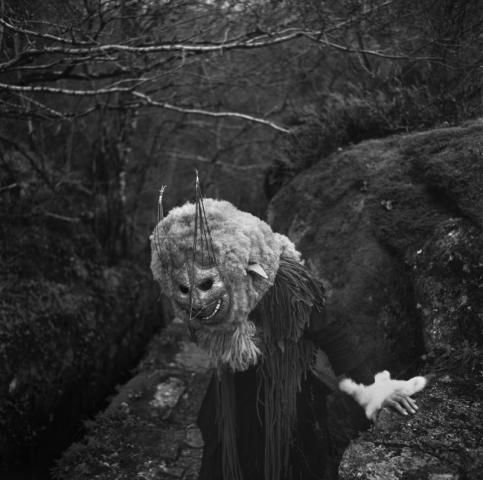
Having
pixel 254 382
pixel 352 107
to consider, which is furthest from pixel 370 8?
pixel 254 382

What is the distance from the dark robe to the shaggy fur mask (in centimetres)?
20

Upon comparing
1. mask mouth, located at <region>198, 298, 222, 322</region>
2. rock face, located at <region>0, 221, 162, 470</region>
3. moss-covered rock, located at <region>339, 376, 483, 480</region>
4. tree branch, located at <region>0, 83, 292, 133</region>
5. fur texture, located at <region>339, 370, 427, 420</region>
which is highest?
tree branch, located at <region>0, 83, 292, 133</region>

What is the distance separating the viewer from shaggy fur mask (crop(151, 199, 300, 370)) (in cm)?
180

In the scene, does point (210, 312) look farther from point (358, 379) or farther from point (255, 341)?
point (358, 379)

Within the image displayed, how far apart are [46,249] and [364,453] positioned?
3.28 metres

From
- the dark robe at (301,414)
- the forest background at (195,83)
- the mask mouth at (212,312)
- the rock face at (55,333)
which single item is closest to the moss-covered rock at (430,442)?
the dark robe at (301,414)

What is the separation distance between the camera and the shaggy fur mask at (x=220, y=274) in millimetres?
1801

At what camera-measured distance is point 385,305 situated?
9.41ft

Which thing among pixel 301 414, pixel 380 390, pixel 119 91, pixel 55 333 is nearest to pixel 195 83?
pixel 119 91

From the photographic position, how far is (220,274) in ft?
5.93

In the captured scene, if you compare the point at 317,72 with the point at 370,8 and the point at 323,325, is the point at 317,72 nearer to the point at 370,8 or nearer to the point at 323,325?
the point at 370,8

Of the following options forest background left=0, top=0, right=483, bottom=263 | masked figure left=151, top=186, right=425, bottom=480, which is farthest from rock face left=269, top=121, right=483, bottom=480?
forest background left=0, top=0, right=483, bottom=263

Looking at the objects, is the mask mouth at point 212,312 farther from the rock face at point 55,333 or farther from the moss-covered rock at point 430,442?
the rock face at point 55,333

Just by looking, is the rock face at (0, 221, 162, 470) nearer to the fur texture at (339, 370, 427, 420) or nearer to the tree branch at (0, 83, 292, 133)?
the tree branch at (0, 83, 292, 133)
